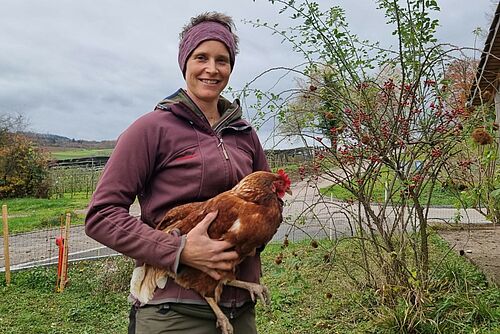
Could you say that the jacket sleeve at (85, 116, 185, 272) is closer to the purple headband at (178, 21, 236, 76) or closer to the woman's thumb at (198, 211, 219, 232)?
the woman's thumb at (198, 211, 219, 232)

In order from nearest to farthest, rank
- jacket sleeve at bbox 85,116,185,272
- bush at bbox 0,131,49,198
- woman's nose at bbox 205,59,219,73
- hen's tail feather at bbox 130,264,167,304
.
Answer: jacket sleeve at bbox 85,116,185,272
hen's tail feather at bbox 130,264,167,304
woman's nose at bbox 205,59,219,73
bush at bbox 0,131,49,198

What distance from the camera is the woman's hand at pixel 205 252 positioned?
161cm

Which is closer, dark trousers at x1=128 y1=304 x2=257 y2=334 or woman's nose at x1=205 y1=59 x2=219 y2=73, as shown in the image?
dark trousers at x1=128 y1=304 x2=257 y2=334

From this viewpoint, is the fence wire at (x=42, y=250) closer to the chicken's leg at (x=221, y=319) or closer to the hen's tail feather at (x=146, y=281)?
the hen's tail feather at (x=146, y=281)

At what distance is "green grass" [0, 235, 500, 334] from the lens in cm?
416

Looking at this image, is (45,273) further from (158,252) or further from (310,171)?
(158,252)

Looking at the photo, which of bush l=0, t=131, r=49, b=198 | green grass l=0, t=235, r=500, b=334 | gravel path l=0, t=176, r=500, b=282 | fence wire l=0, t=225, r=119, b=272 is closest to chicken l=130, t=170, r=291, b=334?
green grass l=0, t=235, r=500, b=334

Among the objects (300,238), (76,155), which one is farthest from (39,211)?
(76,155)

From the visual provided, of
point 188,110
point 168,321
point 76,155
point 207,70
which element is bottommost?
point 168,321

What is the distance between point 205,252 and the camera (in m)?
1.62

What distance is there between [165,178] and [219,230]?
268 millimetres

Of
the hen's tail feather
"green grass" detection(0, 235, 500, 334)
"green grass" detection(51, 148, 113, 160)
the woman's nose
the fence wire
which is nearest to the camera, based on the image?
the hen's tail feather

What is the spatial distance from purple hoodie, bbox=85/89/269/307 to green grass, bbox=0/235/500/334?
85.0 inches

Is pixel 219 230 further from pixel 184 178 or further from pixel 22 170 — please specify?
pixel 22 170
